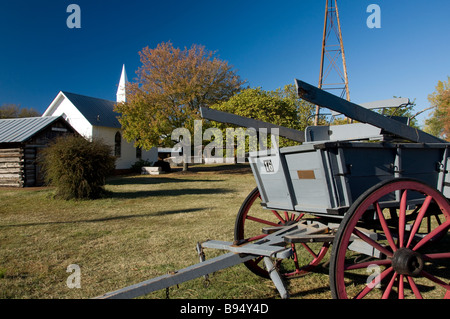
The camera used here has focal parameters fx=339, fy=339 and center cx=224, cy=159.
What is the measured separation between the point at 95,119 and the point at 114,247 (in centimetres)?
2257

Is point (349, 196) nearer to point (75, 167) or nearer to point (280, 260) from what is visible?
point (280, 260)

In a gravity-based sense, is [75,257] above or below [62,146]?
below

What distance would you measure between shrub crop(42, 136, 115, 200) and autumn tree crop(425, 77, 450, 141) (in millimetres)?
37687

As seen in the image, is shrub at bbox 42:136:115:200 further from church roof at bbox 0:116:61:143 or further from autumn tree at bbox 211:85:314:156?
autumn tree at bbox 211:85:314:156

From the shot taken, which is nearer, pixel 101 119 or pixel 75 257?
pixel 75 257

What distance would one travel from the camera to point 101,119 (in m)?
27.3

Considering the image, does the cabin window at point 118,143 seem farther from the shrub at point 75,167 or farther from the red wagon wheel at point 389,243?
the red wagon wheel at point 389,243

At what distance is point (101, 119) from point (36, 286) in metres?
24.7

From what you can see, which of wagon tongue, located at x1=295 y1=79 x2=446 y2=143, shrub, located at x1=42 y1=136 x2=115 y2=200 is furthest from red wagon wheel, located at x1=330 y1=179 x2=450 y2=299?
shrub, located at x1=42 y1=136 x2=115 y2=200

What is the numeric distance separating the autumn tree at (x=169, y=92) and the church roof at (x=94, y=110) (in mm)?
1443

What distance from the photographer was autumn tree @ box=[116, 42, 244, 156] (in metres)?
25.5
